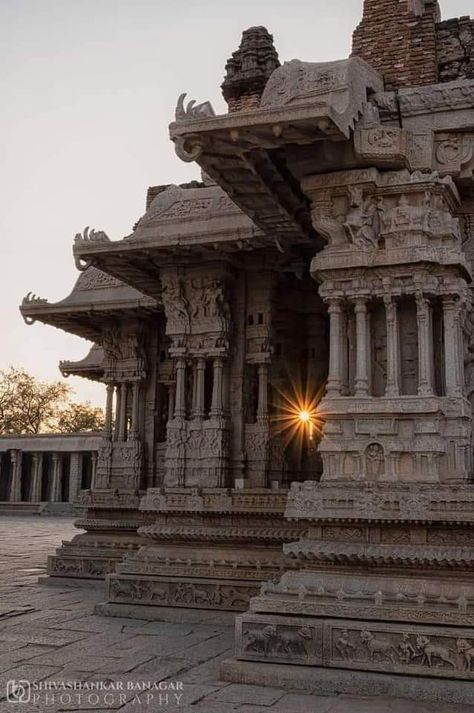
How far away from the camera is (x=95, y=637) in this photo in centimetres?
851

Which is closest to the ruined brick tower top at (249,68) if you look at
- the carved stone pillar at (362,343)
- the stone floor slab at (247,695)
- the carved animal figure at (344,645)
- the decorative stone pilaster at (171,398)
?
the decorative stone pilaster at (171,398)

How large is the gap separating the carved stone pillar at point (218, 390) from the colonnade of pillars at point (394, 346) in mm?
3653

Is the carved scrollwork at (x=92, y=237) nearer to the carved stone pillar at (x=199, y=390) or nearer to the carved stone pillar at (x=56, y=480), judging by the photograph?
the carved stone pillar at (x=199, y=390)

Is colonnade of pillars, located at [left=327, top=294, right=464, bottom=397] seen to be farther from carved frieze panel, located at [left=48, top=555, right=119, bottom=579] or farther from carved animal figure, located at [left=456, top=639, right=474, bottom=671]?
carved frieze panel, located at [left=48, top=555, right=119, bottom=579]

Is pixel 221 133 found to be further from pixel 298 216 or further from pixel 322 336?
pixel 322 336

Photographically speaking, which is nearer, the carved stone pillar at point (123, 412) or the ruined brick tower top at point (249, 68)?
the ruined brick tower top at point (249, 68)

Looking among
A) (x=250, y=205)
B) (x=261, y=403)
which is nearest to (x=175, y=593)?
(x=261, y=403)

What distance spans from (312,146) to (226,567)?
5526mm

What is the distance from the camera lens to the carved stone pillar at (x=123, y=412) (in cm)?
1383

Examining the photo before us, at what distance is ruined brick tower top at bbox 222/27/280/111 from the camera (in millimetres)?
12227

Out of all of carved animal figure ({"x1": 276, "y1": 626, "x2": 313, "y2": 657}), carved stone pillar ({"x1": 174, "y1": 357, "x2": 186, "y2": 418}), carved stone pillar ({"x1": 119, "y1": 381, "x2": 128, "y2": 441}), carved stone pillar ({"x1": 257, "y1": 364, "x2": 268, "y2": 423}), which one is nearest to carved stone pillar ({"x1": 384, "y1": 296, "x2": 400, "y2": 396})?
carved animal figure ({"x1": 276, "y1": 626, "x2": 313, "y2": 657})

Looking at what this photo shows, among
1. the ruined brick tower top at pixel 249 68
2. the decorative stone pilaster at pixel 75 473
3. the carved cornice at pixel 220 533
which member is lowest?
the carved cornice at pixel 220 533

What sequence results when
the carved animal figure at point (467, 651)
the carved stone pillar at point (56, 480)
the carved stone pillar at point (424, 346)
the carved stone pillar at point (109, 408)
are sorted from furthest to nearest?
the carved stone pillar at point (56, 480), the carved stone pillar at point (109, 408), the carved stone pillar at point (424, 346), the carved animal figure at point (467, 651)

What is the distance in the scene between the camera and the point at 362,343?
7.70 m
